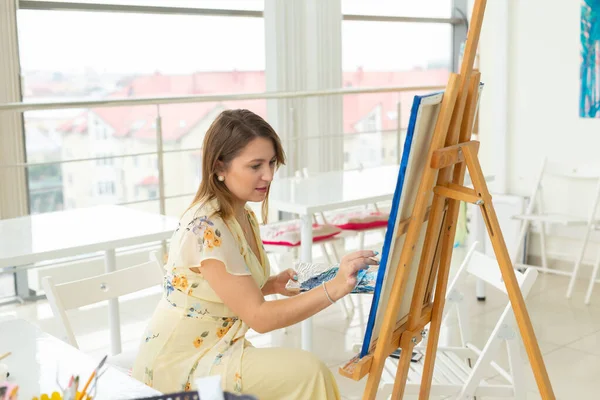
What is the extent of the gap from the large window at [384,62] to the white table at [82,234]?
10.7ft

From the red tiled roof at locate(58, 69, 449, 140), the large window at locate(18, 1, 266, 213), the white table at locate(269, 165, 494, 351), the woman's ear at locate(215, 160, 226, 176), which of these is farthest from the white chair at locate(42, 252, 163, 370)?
the red tiled roof at locate(58, 69, 449, 140)

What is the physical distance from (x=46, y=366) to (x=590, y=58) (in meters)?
4.16

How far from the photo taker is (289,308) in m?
1.98

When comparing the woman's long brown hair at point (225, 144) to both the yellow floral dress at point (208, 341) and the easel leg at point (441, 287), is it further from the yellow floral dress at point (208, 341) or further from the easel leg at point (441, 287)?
the easel leg at point (441, 287)

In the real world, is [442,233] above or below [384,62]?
below

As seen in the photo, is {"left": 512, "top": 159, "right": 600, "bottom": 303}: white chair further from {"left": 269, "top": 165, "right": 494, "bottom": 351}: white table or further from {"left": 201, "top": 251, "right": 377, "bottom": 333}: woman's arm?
{"left": 201, "top": 251, "right": 377, "bottom": 333}: woman's arm

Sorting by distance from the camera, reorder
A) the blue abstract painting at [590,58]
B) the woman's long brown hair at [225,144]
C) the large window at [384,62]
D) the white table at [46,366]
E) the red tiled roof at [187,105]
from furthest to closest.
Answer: the large window at [384,62]
the red tiled roof at [187,105]
the blue abstract painting at [590,58]
the woman's long brown hair at [225,144]
the white table at [46,366]

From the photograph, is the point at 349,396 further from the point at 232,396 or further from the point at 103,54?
the point at 103,54

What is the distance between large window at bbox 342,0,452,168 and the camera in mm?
6535

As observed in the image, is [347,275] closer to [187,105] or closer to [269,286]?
[269,286]

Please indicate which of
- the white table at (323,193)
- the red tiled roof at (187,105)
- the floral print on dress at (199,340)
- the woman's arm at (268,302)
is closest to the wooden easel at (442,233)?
the woman's arm at (268,302)

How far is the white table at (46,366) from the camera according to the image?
1.60m

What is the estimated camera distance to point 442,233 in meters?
2.22

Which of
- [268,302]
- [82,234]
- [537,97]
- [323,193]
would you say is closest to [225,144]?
[268,302]
